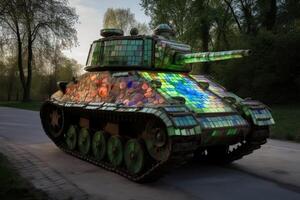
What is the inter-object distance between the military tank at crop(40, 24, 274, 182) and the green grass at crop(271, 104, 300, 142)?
535cm

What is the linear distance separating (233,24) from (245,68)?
1429cm

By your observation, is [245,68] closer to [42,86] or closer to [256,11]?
[256,11]

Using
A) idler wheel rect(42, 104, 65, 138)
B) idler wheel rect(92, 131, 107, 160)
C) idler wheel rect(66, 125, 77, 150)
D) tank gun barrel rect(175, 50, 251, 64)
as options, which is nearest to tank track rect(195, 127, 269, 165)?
tank gun barrel rect(175, 50, 251, 64)

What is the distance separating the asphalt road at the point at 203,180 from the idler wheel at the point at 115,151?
0.95ft

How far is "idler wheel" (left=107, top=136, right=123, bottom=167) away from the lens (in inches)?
346

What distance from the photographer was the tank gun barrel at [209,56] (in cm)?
841

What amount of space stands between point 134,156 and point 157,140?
0.80m

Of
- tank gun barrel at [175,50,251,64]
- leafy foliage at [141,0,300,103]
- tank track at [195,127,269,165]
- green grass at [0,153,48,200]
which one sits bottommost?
green grass at [0,153,48,200]

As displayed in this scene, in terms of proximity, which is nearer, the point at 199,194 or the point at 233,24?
the point at 199,194

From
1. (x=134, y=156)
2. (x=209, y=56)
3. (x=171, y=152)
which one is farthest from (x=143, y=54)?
(x=171, y=152)

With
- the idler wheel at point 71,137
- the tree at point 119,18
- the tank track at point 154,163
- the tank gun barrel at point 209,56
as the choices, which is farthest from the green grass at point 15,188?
the tree at point 119,18

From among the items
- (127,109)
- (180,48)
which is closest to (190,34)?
(180,48)

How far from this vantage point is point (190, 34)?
119 feet

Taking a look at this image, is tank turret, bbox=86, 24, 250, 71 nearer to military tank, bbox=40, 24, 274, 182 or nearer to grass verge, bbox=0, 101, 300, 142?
military tank, bbox=40, 24, 274, 182
